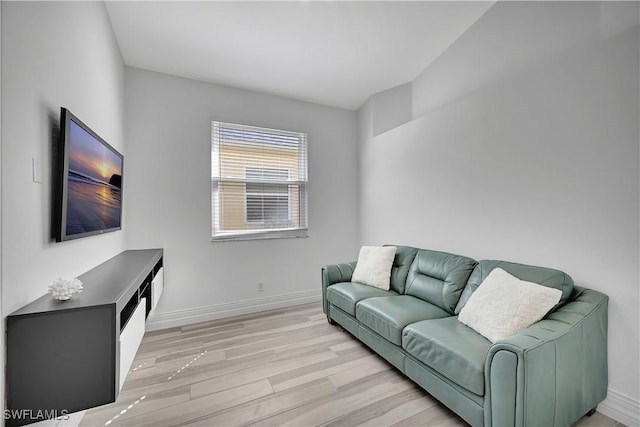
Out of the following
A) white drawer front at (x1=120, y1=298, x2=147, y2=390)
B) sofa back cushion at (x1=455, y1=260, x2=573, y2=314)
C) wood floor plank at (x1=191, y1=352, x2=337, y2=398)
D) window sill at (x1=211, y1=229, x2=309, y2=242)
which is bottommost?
wood floor plank at (x1=191, y1=352, x2=337, y2=398)

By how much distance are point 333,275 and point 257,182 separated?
1.44 meters

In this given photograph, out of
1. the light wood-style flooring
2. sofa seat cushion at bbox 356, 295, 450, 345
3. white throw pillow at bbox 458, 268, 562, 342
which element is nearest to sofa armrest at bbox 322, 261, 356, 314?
the light wood-style flooring

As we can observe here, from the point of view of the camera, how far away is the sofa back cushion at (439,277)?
2.31 m

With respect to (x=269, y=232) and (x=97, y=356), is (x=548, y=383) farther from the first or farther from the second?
(x=269, y=232)

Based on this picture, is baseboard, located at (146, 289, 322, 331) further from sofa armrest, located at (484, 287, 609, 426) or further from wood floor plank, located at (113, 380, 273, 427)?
sofa armrest, located at (484, 287, 609, 426)

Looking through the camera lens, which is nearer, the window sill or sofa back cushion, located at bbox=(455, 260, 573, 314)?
sofa back cushion, located at bbox=(455, 260, 573, 314)

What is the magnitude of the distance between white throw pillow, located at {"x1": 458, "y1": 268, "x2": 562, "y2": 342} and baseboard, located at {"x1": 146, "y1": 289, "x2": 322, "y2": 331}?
2142 millimetres

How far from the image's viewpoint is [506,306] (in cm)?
171

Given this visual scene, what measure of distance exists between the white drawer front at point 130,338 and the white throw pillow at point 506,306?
196 centimetres

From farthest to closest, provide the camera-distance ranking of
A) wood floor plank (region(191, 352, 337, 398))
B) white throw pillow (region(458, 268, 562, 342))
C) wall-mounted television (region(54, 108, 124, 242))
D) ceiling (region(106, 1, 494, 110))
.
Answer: ceiling (region(106, 1, 494, 110)), wood floor plank (region(191, 352, 337, 398)), white throw pillow (region(458, 268, 562, 342)), wall-mounted television (region(54, 108, 124, 242))

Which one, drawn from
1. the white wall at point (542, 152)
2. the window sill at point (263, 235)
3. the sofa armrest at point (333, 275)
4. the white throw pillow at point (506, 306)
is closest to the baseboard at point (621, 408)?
the white wall at point (542, 152)

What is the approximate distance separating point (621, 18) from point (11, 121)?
10.5ft

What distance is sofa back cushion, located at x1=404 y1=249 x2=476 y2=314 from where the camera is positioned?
2.31 m

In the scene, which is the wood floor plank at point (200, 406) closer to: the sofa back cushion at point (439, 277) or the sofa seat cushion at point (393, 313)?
the sofa seat cushion at point (393, 313)
